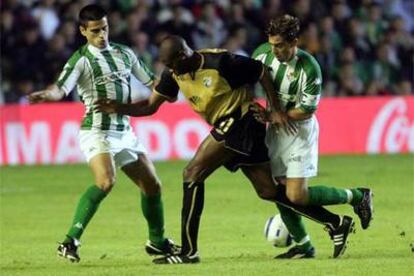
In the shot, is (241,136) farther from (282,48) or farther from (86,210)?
(86,210)

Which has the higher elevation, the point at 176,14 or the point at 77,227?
the point at 176,14

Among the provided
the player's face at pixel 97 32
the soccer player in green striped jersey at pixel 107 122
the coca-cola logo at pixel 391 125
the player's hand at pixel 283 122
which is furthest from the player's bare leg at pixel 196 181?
the coca-cola logo at pixel 391 125

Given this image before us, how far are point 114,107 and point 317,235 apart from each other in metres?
2.70

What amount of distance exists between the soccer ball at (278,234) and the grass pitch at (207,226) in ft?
0.52

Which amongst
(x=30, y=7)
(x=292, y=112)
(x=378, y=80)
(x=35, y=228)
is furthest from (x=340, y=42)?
(x=292, y=112)

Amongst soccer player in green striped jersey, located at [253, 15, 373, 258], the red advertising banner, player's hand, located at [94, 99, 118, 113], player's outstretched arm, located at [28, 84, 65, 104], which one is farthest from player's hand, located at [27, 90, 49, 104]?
the red advertising banner

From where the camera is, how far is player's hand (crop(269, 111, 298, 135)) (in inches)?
391

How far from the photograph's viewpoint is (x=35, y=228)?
13.0 metres

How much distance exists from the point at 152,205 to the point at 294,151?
133 centimetres

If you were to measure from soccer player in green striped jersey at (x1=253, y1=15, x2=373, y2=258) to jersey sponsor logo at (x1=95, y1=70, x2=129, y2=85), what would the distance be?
1.19 m

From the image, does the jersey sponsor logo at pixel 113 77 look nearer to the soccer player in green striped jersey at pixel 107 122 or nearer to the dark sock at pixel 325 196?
the soccer player in green striped jersey at pixel 107 122

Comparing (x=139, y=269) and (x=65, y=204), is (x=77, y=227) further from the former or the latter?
(x=65, y=204)

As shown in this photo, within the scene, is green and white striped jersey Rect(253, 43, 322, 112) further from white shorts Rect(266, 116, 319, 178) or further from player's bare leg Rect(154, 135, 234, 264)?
player's bare leg Rect(154, 135, 234, 264)

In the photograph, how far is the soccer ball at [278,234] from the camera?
35.2ft
